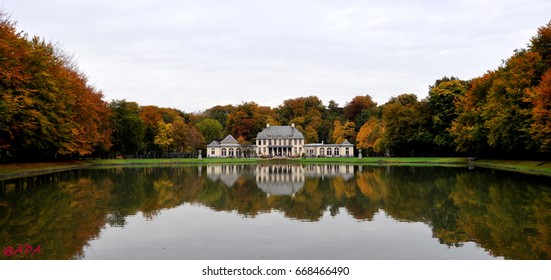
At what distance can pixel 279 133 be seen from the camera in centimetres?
8931

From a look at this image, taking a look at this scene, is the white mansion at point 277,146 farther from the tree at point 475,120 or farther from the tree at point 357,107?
the tree at point 475,120

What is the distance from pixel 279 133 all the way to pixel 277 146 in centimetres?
253

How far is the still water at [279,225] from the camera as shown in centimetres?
945

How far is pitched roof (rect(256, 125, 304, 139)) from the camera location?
292 feet

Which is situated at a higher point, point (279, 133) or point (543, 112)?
point (543, 112)

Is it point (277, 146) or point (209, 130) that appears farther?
point (209, 130)

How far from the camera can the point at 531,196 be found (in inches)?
715

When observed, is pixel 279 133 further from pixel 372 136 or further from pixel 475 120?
pixel 475 120

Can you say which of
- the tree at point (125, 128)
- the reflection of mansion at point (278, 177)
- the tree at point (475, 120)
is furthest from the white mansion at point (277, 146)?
the reflection of mansion at point (278, 177)

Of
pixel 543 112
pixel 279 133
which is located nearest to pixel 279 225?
pixel 543 112

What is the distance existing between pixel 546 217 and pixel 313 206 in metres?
6.90

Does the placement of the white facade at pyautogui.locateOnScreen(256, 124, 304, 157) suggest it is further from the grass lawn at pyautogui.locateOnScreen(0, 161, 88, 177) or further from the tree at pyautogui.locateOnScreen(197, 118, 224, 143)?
the grass lawn at pyautogui.locateOnScreen(0, 161, 88, 177)

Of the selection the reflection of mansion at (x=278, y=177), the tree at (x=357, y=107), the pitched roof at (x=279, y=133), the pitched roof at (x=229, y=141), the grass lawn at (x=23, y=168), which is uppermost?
the tree at (x=357, y=107)

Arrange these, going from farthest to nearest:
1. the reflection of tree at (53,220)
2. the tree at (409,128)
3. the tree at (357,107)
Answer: the tree at (357,107) < the tree at (409,128) < the reflection of tree at (53,220)
